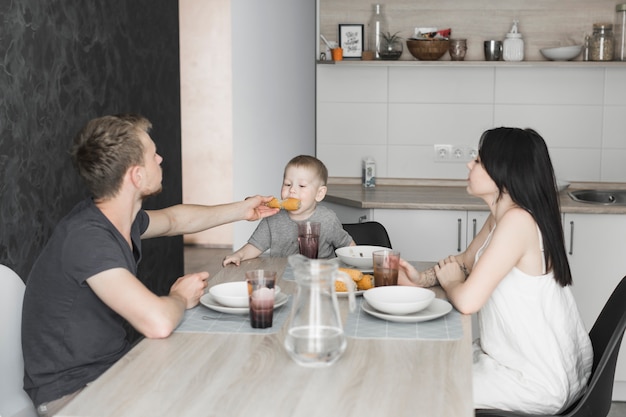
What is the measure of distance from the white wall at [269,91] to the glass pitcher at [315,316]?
6.36 feet

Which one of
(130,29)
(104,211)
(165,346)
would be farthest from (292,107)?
(165,346)

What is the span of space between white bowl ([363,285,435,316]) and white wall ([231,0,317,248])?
158 cm

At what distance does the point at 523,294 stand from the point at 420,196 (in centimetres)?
185

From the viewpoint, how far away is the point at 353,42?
13.8 ft

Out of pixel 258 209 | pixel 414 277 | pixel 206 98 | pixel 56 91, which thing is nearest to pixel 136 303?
pixel 414 277

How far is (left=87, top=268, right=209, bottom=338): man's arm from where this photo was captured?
1.77 meters

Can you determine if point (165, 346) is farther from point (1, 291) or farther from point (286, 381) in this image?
point (1, 291)

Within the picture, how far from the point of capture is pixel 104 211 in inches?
79.6

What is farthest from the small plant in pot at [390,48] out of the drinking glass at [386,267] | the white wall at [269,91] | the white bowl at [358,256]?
the drinking glass at [386,267]

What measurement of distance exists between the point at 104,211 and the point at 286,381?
758mm

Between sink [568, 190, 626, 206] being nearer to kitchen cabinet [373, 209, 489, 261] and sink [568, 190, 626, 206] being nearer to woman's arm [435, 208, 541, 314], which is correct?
kitchen cabinet [373, 209, 489, 261]

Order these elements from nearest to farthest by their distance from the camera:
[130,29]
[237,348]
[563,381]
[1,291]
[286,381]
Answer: [286,381] < [237,348] < [1,291] < [563,381] < [130,29]

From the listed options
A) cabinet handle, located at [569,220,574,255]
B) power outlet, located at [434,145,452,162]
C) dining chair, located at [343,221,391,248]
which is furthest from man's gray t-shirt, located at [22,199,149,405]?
power outlet, located at [434,145,452,162]

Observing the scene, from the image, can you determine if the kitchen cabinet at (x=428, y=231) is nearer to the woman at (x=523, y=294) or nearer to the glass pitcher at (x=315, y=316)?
the woman at (x=523, y=294)
